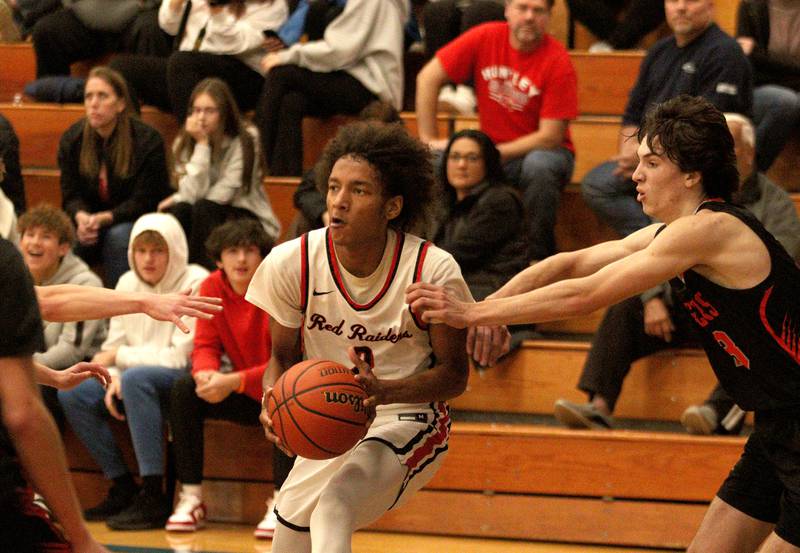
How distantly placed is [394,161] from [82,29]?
5.05 metres

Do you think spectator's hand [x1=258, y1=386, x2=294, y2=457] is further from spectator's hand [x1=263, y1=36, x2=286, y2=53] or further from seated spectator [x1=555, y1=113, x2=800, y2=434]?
spectator's hand [x1=263, y1=36, x2=286, y2=53]

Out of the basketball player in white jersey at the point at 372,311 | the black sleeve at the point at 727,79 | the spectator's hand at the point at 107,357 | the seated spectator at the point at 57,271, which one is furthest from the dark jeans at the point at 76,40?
the basketball player in white jersey at the point at 372,311

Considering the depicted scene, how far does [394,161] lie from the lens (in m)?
4.11

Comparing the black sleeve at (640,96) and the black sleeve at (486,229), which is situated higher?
the black sleeve at (640,96)

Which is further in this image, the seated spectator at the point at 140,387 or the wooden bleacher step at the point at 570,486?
the seated spectator at the point at 140,387

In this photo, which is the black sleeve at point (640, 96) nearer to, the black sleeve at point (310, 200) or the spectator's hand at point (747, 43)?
the spectator's hand at point (747, 43)

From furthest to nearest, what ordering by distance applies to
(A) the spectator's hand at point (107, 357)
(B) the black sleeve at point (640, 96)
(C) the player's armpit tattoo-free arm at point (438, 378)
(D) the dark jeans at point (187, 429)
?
(B) the black sleeve at point (640, 96)
(A) the spectator's hand at point (107, 357)
(D) the dark jeans at point (187, 429)
(C) the player's armpit tattoo-free arm at point (438, 378)

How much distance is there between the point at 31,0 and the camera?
905cm

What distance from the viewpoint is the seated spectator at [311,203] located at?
21.2 ft

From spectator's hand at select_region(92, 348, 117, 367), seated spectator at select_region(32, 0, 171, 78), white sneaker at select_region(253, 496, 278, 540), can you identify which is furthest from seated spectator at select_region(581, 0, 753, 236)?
seated spectator at select_region(32, 0, 171, 78)

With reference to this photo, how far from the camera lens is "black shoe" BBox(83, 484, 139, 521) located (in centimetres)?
606

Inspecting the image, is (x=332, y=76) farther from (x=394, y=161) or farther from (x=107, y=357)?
(x=394, y=161)

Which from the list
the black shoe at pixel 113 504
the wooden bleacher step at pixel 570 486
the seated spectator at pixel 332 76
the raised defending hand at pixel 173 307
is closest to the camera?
the raised defending hand at pixel 173 307

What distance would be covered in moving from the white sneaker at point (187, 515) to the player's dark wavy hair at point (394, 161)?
227 centimetres
